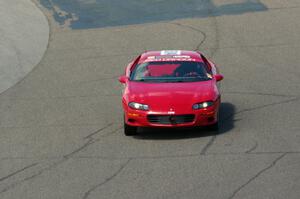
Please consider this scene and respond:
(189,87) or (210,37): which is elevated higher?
(189,87)

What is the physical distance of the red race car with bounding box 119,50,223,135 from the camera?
1489 centimetres

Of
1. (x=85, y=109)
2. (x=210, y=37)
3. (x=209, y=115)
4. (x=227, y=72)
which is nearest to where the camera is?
(x=209, y=115)

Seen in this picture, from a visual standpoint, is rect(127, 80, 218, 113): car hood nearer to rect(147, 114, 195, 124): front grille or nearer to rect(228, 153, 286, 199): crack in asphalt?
rect(147, 114, 195, 124): front grille

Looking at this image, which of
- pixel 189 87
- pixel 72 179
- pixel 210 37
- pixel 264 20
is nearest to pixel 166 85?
pixel 189 87

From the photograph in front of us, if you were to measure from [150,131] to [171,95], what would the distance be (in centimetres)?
102

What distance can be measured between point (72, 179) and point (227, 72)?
27.8 ft

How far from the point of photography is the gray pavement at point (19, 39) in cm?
2168

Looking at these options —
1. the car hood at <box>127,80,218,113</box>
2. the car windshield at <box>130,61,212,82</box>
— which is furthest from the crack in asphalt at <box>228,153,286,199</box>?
the car windshield at <box>130,61,212,82</box>

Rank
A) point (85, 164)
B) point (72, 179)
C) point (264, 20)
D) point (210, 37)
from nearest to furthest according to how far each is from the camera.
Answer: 1. point (72, 179)
2. point (85, 164)
3. point (210, 37)
4. point (264, 20)

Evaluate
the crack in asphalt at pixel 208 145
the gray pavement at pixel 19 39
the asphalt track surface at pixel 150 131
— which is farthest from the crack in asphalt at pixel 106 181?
the gray pavement at pixel 19 39

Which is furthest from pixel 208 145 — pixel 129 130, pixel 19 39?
pixel 19 39

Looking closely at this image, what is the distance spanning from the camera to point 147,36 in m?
24.9

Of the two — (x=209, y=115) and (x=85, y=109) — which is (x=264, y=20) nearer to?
(x=85, y=109)

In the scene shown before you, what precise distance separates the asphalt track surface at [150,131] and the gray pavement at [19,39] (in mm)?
369
